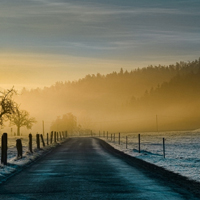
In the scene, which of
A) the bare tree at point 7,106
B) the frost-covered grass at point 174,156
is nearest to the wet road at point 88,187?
the frost-covered grass at point 174,156

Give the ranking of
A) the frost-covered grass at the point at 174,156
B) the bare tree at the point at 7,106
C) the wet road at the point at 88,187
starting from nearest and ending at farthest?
the wet road at the point at 88,187, the frost-covered grass at the point at 174,156, the bare tree at the point at 7,106

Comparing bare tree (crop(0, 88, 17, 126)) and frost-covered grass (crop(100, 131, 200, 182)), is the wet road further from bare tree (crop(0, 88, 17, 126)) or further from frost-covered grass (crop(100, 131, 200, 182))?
bare tree (crop(0, 88, 17, 126))

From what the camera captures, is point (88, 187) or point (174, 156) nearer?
point (88, 187)

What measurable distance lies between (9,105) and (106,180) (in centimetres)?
4340

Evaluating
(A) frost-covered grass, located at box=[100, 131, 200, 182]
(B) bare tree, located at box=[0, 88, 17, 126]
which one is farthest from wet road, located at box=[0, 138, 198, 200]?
(B) bare tree, located at box=[0, 88, 17, 126]

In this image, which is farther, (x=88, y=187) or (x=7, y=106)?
(x=7, y=106)

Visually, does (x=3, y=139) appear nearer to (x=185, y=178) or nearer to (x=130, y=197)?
(x=185, y=178)

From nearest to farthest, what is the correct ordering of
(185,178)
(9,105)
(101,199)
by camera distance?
1. (101,199)
2. (185,178)
3. (9,105)

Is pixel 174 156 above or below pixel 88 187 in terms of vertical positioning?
above

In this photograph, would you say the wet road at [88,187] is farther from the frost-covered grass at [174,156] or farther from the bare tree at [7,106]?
the bare tree at [7,106]

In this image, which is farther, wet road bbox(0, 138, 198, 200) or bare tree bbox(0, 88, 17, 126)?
bare tree bbox(0, 88, 17, 126)

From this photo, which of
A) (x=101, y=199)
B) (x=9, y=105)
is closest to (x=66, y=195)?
(x=101, y=199)

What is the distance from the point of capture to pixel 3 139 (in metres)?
22.1

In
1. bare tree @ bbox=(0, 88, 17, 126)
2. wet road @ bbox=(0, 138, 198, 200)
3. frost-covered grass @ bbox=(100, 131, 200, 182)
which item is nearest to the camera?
wet road @ bbox=(0, 138, 198, 200)
